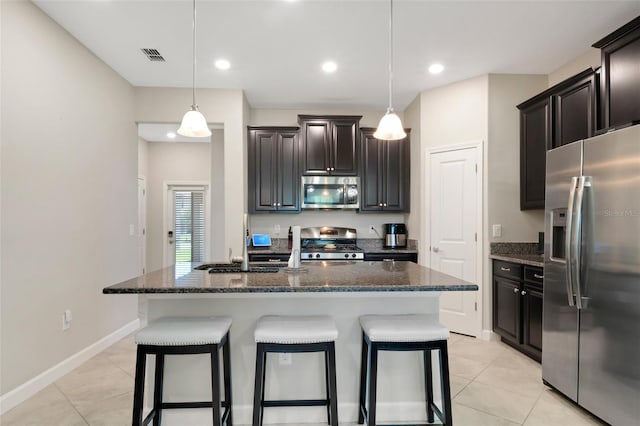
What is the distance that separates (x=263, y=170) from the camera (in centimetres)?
455

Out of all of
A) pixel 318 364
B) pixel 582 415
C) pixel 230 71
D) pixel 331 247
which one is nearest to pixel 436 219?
pixel 331 247

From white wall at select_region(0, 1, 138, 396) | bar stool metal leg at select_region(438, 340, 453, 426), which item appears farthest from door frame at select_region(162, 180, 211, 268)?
bar stool metal leg at select_region(438, 340, 453, 426)

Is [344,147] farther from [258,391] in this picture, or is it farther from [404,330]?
[258,391]

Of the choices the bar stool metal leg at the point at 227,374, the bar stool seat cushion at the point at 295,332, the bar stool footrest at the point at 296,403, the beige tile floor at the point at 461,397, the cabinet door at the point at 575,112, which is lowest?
the beige tile floor at the point at 461,397

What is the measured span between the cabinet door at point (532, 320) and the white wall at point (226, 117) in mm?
2973

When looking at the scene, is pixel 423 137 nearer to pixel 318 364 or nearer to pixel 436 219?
pixel 436 219

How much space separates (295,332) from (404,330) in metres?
0.56

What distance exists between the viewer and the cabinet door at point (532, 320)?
2986 mm

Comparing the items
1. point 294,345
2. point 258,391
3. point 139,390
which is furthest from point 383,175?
point 139,390

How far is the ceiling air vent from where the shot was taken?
10.6 ft

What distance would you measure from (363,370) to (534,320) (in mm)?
1891

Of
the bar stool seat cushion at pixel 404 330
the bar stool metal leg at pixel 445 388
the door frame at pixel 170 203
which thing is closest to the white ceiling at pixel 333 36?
the bar stool seat cushion at pixel 404 330

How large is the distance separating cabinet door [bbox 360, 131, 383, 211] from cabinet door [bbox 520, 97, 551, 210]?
1645mm

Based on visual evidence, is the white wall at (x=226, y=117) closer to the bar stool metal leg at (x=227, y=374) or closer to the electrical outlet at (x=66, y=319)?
the electrical outlet at (x=66, y=319)
